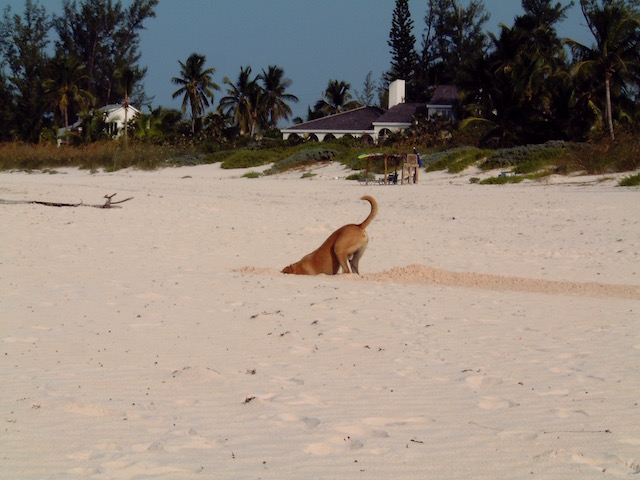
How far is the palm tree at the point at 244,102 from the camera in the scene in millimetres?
60438

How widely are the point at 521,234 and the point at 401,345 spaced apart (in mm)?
8205

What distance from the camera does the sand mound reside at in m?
8.30

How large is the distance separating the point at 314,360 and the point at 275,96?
198ft

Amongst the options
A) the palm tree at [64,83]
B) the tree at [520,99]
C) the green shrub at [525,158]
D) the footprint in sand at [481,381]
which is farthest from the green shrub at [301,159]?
the footprint in sand at [481,381]

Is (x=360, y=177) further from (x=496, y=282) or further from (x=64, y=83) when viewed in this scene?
(x=64, y=83)

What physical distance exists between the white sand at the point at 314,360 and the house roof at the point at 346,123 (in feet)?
143

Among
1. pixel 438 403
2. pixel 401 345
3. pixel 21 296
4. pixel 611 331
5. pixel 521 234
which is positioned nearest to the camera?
pixel 438 403

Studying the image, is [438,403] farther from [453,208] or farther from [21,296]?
[453,208]

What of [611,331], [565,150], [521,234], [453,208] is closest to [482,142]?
[565,150]

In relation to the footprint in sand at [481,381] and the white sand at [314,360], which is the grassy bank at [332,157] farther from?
the footprint in sand at [481,381]

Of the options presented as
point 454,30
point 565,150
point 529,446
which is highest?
point 454,30

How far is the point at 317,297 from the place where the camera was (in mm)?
7590

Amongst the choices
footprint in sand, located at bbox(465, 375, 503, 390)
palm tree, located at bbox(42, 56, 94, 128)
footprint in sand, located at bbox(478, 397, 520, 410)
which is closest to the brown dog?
footprint in sand, located at bbox(465, 375, 503, 390)

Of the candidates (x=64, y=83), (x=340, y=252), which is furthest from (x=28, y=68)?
(x=340, y=252)
